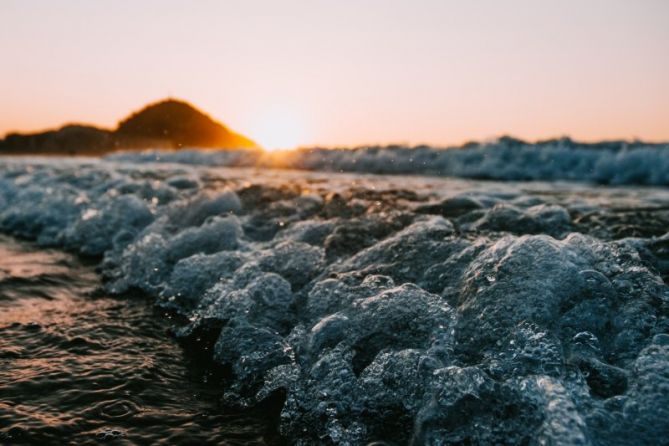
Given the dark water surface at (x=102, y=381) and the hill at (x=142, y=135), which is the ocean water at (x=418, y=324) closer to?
the dark water surface at (x=102, y=381)

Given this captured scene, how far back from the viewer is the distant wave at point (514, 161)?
413 inches

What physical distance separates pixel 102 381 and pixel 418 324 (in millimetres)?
1585

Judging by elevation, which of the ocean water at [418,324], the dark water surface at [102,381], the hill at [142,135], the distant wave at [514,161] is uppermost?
the hill at [142,135]

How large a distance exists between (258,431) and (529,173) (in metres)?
11.0

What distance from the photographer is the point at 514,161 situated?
40.3 feet

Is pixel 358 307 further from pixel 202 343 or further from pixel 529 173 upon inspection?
pixel 529 173

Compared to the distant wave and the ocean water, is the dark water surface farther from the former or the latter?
the distant wave

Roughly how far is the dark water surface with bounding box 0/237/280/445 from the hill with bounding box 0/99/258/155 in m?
58.2

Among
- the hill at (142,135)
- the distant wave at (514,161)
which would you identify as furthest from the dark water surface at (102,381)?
the hill at (142,135)

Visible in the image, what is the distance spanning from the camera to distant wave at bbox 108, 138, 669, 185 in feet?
34.4

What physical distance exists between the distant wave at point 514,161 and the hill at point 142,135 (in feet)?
153

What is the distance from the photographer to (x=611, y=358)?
2064 mm

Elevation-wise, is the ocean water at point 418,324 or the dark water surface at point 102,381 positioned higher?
the ocean water at point 418,324

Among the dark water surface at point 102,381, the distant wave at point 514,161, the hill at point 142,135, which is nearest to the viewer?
the dark water surface at point 102,381
